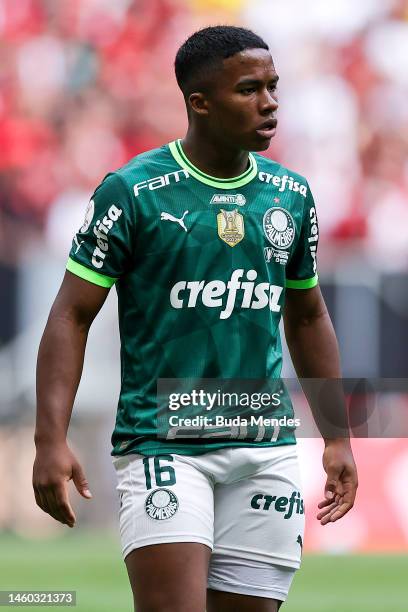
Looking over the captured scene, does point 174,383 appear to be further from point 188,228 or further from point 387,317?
point 387,317

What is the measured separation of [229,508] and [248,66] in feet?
4.41

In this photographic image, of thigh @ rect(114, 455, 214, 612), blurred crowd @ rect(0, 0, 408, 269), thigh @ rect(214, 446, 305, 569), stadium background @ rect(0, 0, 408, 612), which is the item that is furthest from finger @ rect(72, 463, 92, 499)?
blurred crowd @ rect(0, 0, 408, 269)

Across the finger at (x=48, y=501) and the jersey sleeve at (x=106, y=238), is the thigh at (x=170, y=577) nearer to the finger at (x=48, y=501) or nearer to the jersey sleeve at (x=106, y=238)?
the finger at (x=48, y=501)

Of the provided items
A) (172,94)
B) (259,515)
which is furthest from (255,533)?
(172,94)

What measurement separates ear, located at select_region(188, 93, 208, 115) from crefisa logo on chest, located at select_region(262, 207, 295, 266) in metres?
0.37

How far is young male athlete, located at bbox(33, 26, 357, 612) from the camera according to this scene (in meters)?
3.75

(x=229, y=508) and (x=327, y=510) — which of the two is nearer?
(x=229, y=508)

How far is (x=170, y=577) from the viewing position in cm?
360

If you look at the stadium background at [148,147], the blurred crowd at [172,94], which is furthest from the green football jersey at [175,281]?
the blurred crowd at [172,94]

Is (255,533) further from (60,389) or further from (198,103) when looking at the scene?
(198,103)

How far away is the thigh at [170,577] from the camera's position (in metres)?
3.58

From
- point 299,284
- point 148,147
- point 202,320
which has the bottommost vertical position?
point 202,320

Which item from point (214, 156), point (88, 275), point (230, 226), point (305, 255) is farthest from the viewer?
point (305, 255)

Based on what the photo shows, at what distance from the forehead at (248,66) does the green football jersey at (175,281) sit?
1.15ft
